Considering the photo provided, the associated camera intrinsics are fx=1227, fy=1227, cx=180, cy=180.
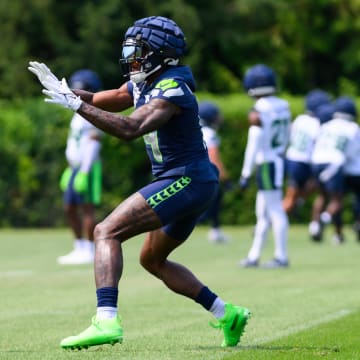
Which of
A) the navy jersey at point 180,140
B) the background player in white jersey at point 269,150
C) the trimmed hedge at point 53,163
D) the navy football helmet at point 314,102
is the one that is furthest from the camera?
the trimmed hedge at point 53,163

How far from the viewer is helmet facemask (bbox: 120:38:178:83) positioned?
767cm

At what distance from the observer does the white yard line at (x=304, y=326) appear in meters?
8.28

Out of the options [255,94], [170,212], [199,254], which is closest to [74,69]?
[199,254]

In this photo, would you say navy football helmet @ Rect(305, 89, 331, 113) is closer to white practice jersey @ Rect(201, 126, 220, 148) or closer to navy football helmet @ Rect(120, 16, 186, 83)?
white practice jersey @ Rect(201, 126, 220, 148)

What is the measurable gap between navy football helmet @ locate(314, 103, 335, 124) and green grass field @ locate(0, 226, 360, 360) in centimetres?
315

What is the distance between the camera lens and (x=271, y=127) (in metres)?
14.2

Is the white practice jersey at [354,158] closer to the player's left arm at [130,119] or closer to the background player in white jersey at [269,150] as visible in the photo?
the background player in white jersey at [269,150]

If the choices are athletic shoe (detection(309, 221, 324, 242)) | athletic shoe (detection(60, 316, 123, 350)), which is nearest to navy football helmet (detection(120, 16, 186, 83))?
athletic shoe (detection(60, 316, 123, 350))

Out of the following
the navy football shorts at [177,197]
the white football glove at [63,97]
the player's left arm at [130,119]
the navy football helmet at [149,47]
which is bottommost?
the navy football shorts at [177,197]

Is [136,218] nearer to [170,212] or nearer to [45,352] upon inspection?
[170,212]

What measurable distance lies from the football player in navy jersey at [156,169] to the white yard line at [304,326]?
1.43ft

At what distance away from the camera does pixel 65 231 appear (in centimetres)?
2227

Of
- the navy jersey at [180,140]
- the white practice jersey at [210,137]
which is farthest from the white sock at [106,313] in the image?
the white practice jersey at [210,137]

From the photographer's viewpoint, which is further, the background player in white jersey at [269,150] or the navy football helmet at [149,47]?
the background player in white jersey at [269,150]
